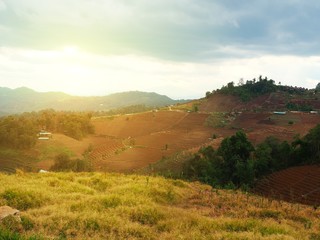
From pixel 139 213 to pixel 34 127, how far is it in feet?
234

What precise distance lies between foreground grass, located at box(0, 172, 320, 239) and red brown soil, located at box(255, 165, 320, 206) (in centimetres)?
1000

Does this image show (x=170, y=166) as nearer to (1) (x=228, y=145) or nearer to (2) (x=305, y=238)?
(1) (x=228, y=145)

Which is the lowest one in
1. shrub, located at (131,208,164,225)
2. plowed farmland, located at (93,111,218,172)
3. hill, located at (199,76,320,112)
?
plowed farmland, located at (93,111,218,172)

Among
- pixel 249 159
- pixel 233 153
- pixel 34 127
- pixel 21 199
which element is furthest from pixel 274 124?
pixel 21 199

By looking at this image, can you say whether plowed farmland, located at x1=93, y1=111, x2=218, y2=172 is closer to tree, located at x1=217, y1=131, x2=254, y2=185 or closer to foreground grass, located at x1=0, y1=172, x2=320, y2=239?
tree, located at x1=217, y1=131, x2=254, y2=185

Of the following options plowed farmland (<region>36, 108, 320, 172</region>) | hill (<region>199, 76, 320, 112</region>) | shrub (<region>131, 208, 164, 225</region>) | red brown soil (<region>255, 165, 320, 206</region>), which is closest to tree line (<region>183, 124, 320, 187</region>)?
red brown soil (<region>255, 165, 320, 206</region>)

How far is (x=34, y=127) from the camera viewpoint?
7681 cm

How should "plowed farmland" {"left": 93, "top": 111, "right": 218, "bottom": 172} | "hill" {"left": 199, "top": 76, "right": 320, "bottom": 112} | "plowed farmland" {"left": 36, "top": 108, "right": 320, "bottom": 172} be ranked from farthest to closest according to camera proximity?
"hill" {"left": 199, "top": 76, "right": 320, "bottom": 112}, "plowed farmland" {"left": 36, "top": 108, "right": 320, "bottom": 172}, "plowed farmland" {"left": 93, "top": 111, "right": 218, "bottom": 172}

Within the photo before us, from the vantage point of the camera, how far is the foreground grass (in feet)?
29.3

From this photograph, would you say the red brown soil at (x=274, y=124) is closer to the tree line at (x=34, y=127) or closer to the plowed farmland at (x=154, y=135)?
the plowed farmland at (x=154, y=135)

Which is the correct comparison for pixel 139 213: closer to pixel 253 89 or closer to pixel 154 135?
pixel 154 135

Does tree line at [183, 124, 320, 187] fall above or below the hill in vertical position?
below

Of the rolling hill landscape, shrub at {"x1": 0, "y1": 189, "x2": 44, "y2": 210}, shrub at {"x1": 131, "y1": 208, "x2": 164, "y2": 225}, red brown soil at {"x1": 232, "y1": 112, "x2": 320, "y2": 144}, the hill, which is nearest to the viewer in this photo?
the rolling hill landscape

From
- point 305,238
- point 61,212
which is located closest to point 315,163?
point 305,238
